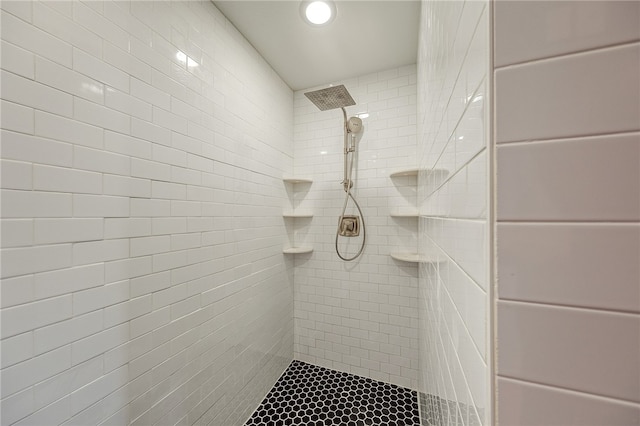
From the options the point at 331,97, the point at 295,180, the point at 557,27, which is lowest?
the point at 557,27

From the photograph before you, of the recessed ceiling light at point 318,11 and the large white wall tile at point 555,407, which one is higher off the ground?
the recessed ceiling light at point 318,11

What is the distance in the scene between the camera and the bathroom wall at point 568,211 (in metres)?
0.21

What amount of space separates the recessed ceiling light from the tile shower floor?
231 centimetres

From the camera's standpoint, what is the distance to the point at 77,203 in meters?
0.75

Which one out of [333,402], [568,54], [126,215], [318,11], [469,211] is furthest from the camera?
[333,402]

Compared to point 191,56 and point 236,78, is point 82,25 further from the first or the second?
point 236,78

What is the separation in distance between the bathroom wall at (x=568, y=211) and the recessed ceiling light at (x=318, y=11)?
4.50 feet

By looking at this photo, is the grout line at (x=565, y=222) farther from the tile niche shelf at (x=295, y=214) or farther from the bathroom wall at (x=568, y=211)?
the tile niche shelf at (x=295, y=214)

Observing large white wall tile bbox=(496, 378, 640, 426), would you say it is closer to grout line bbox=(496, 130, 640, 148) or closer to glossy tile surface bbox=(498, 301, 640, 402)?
glossy tile surface bbox=(498, 301, 640, 402)

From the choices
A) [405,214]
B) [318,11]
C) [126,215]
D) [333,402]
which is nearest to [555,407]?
[126,215]

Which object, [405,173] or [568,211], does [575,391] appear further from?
[405,173]

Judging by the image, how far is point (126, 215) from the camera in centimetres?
88

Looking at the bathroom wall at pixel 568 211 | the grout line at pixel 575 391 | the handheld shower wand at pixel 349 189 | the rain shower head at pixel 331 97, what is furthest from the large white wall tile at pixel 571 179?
the handheld shower wand at pixel 349 189

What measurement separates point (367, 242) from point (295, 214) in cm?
61
